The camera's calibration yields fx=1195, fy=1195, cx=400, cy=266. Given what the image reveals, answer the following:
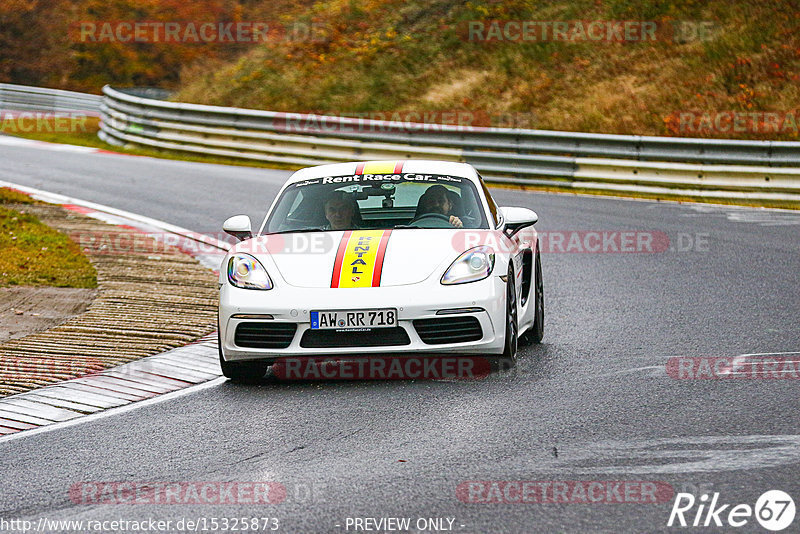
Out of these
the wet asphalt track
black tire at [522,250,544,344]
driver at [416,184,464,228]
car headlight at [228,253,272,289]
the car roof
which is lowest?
the wet asphalt track

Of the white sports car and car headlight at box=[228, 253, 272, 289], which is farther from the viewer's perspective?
car headlight at box=[228, 253, 272, 289]

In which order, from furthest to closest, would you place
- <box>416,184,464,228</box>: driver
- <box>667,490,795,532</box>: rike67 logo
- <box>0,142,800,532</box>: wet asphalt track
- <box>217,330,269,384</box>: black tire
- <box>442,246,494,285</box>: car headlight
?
<box>416,184,464,228</box>: driver
<box>217,330,269,384</box>: black tire
<box>442,246,494,285</box>: car headlight
<box>0,142,800,532</box>: wet asphalt track
<box>667,490,795,532</box>: rike67 logo

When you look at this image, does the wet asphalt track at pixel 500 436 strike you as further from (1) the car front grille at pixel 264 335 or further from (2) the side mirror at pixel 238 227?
(2) the side mirror at pixel 238 227

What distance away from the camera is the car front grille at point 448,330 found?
23.9ft

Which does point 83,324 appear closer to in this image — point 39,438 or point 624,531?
point 39,438

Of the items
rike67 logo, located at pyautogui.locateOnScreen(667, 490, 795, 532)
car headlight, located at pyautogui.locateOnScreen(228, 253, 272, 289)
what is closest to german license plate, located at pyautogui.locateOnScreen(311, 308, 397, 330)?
car headlight, located at pyautogui.locateOnScreen(228, 253, 272, 289)

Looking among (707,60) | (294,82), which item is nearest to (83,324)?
(707,60)

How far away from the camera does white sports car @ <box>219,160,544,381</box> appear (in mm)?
7242

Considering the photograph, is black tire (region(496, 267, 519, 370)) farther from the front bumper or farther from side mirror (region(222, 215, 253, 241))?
side mirror (region(222, 215, 253, 241))

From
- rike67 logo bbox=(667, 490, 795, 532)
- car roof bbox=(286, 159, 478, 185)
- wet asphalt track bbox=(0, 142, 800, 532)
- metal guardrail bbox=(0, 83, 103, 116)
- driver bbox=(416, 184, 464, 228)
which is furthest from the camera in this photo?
metal guardrail bbox=(0, 83, 103, 116)

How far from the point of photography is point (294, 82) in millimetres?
30125

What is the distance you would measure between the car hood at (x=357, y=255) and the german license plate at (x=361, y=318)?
7.6 inches

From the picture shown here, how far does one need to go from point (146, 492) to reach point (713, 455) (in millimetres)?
2556

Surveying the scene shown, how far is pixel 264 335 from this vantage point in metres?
7.40
